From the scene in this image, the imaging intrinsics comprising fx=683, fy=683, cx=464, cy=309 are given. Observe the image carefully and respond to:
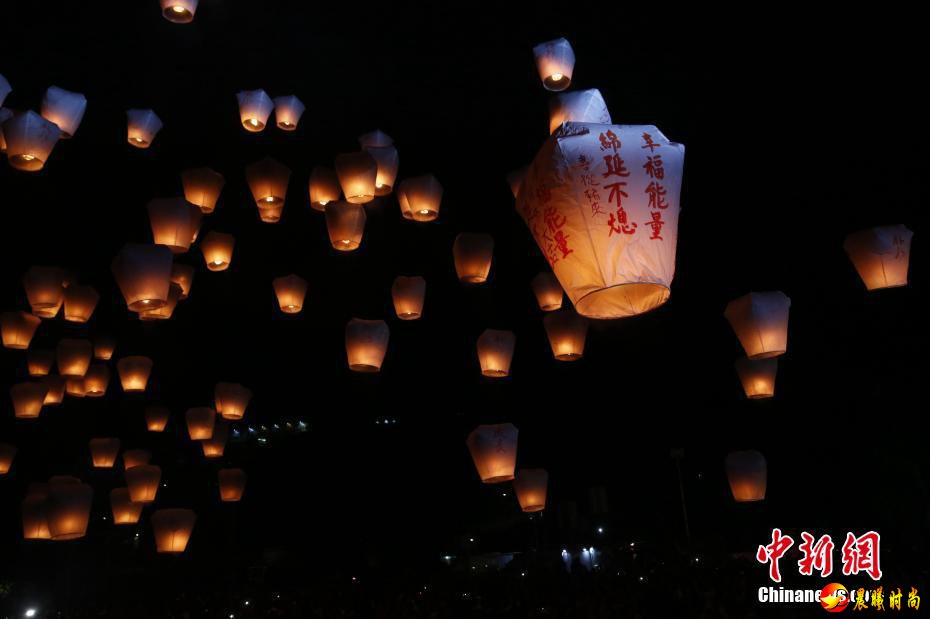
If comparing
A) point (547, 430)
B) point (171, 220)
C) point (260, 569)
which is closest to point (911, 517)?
point (547, 430)

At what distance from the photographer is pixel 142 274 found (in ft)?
19.4

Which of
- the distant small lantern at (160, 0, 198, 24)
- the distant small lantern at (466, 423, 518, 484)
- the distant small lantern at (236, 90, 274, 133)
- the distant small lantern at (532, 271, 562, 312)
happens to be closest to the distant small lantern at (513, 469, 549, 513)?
the distant small lantern at (466, 423, 518, 484)

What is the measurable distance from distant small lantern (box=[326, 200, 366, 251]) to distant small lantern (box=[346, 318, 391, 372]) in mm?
1077

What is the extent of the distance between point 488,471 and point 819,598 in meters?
3.60

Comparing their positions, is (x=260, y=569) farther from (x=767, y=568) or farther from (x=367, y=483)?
(x=767, y=568)

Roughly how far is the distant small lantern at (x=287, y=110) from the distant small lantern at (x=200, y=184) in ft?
2.86

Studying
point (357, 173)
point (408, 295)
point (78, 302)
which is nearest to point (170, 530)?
point (78, 302)

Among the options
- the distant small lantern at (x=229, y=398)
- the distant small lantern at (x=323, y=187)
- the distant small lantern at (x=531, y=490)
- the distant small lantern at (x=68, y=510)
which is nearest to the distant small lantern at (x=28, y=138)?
the distant small lantern at (x=323, y=187)

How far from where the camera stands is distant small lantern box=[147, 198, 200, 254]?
255 inches

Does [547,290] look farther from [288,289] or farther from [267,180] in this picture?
[267,180]

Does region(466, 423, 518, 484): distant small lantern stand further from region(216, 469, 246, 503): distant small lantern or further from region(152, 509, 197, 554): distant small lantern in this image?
region(216, 469, 246, 503): distant small lantern

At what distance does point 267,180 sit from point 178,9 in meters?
2.25

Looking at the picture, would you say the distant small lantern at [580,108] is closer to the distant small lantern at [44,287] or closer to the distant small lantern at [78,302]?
the distant small lantern at [44,287]

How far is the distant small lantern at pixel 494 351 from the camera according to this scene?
801 centimetres
